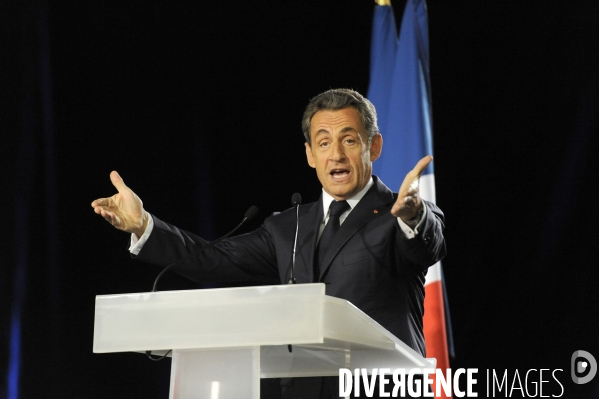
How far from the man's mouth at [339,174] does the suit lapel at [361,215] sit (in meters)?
0.10

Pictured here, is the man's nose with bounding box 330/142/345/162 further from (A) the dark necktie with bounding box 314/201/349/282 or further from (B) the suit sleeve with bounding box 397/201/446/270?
(B) the suit sleeve with bounding box 397/201/446/270

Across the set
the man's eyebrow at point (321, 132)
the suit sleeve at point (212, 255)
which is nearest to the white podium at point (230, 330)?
the suit sleeve at point (212, 255)

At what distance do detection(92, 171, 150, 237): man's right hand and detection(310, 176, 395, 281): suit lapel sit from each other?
584 mm

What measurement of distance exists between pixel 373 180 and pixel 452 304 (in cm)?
170

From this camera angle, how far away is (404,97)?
4219mm

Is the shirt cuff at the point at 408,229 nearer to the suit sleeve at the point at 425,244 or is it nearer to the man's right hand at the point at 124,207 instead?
the suit sleeve at the point at 425,244

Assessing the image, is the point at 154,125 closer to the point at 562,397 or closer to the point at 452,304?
the point at 452,304

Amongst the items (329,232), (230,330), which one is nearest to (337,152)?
(329,232)

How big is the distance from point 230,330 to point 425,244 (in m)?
0.76

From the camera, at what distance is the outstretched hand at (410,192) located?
6.30 ft

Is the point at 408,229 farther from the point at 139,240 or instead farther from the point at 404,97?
the point at 404,97

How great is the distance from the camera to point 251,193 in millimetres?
4355

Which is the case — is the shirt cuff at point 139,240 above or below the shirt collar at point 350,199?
below

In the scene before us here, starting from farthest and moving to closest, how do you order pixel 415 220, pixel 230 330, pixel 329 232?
1. pixel 329 232
2. pixel 415 220
3. pixel 230 330
